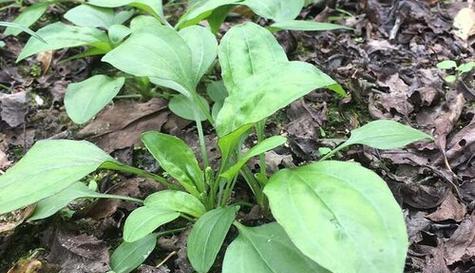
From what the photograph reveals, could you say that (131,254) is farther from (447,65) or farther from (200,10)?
Result: (447,65)

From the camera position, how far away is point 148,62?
162cm

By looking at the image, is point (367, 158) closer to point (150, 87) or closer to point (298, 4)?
point (298, 4)

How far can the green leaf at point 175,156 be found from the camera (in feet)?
5.22

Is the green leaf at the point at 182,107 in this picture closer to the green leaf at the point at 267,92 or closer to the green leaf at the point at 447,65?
the green leaf at the point at 267,92

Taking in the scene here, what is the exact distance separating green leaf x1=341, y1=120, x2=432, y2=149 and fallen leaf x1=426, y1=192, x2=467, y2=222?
295mm

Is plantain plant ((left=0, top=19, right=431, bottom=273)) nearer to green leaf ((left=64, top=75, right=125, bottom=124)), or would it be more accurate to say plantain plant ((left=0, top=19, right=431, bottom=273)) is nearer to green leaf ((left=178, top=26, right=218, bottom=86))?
green leaf ((left=178, top=26, right=218, bottom=86))

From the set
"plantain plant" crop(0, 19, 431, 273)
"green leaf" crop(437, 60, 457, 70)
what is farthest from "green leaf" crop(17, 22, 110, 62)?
"green leaf" crop(437, 60, 457, 70)

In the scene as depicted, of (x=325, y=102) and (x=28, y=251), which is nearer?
(x=28, y=251)

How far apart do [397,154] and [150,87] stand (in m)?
0.98

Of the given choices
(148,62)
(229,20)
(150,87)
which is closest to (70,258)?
(148,62)

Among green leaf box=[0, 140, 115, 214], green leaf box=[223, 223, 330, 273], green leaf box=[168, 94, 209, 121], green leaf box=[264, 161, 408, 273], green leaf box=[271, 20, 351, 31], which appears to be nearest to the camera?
green leaf box=[264, 161, 408, 273]

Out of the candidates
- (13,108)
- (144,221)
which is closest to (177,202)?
(144,221)

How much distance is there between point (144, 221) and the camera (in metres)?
1.40

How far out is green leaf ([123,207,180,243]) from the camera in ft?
4.47
